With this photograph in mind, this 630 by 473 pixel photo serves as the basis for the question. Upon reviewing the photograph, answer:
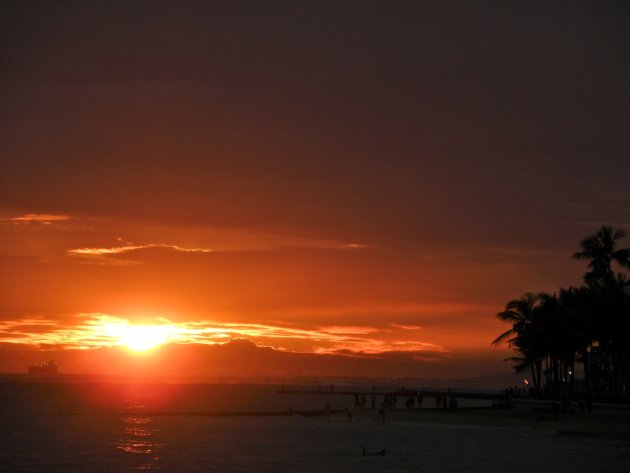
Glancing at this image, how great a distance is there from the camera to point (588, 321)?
7881cm

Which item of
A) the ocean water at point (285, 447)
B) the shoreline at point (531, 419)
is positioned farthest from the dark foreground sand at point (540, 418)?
the ocean water at point (285, 447)

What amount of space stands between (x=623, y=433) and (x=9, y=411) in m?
78.4

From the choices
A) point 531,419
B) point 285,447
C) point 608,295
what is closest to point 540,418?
point 531,419

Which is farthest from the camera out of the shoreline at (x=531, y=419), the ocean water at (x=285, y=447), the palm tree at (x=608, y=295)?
the palm tree at (x=608, y=295)

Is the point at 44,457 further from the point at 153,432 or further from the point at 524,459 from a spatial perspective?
the point at 524,459

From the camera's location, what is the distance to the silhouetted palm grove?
253 ft

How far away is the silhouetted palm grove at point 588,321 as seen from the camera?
77000 millimetres

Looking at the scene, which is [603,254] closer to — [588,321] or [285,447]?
[588,321]

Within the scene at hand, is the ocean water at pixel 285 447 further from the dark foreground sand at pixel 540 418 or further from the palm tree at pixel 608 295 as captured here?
the palm tree at pixel 608 295

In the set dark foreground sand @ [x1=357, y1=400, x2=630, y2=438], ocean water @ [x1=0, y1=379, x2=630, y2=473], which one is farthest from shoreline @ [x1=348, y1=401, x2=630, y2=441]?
ocean water @ [x1=0, y1=379, x2=630, y2=473]

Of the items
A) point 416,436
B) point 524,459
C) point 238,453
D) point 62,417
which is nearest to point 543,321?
point 416,436

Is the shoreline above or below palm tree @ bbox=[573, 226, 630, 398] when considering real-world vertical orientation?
below

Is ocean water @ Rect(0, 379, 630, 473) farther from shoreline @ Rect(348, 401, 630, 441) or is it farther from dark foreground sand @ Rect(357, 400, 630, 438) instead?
dark foreground sand @ Rect(357, 400, 630, 438)

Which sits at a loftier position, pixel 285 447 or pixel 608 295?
pixel 608 295
